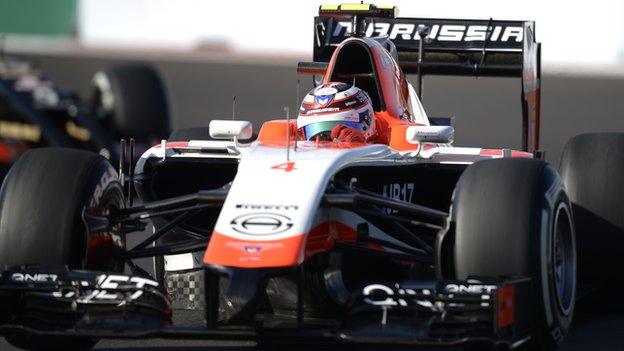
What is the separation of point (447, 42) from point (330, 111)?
2.52 meters

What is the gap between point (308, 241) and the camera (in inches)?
290

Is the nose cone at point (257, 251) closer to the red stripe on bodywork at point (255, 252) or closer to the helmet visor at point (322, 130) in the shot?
the red stripe on bodywork at point (255, 252)

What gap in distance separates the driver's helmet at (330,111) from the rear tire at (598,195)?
3.87 ft

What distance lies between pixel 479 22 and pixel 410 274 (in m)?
3.08

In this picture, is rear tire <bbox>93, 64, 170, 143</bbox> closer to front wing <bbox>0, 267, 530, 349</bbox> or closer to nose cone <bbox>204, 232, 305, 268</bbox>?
front wing <bbox>0, 267, 530, 349</bbox>

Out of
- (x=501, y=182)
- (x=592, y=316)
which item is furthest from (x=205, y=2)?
(x=501, y=182)

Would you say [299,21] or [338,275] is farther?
[299,21]

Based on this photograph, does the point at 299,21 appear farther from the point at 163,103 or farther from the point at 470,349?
the point at 470,349

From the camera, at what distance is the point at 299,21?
24672 millimetres

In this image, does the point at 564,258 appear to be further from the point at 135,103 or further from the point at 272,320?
the point at 135,103

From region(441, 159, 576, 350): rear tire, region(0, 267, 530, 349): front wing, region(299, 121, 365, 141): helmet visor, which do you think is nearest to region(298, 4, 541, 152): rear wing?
region(299, 121, 365, 141): helmet visor

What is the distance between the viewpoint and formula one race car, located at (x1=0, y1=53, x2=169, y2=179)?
1541cm

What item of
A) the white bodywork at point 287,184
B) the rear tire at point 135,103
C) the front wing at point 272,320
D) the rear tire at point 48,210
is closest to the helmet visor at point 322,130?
the white bodywork at point 287,184

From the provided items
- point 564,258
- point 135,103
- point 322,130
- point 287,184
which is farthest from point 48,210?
point 135,103
